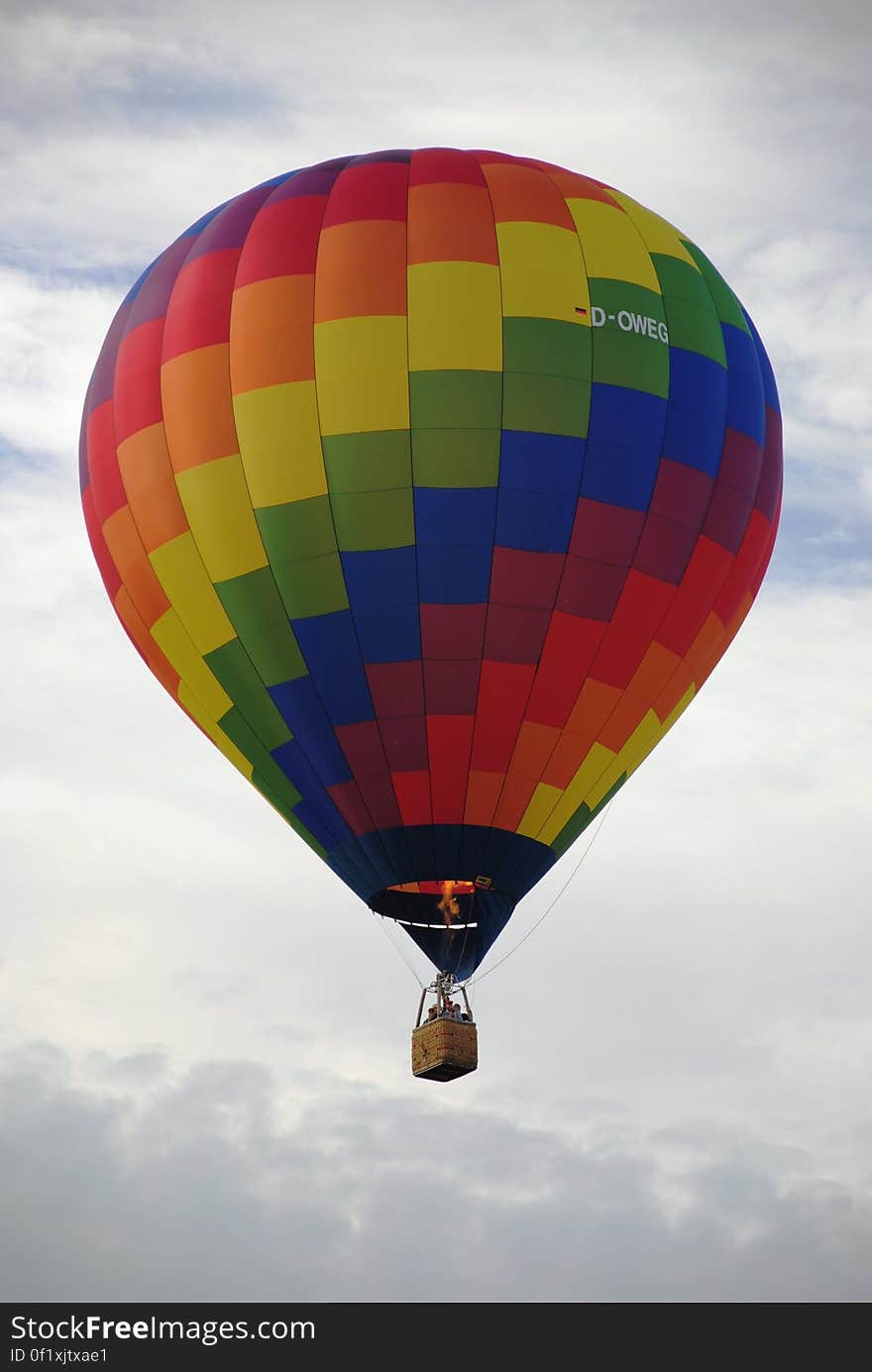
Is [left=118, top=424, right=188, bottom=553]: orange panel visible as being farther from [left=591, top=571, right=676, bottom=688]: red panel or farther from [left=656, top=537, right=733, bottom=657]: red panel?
[left=656, top=537, right=733, bottom=657]: red panel

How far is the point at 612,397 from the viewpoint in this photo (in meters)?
28.6

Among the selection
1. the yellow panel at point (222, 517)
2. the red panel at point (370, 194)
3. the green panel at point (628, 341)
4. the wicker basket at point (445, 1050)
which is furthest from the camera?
the red panel at point (370, 194)

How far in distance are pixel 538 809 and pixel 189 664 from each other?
159 inches

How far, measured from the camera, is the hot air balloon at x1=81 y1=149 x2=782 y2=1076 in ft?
92.7

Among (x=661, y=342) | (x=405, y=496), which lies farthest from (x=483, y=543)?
(x=661, y=342)

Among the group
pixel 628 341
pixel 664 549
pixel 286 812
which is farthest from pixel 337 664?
pixel 628 341

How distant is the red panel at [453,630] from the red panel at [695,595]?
2.09 metres

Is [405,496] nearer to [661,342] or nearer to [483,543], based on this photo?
[483,543]

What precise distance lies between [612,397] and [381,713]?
13.0 ft

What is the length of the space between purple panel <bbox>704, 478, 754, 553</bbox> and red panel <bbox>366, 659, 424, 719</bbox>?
3537 mm

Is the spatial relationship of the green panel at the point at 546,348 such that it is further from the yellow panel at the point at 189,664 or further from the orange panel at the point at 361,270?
the yellow panel at the point at 189,664

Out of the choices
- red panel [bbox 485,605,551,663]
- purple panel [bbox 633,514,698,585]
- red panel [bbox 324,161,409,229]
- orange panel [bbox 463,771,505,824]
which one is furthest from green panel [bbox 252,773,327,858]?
red panel [bbox 324,161,409,229]

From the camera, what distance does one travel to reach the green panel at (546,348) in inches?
1117

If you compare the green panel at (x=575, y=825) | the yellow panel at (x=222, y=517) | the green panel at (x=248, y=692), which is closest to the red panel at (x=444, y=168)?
the yellow panel at (x=222, y=517)
